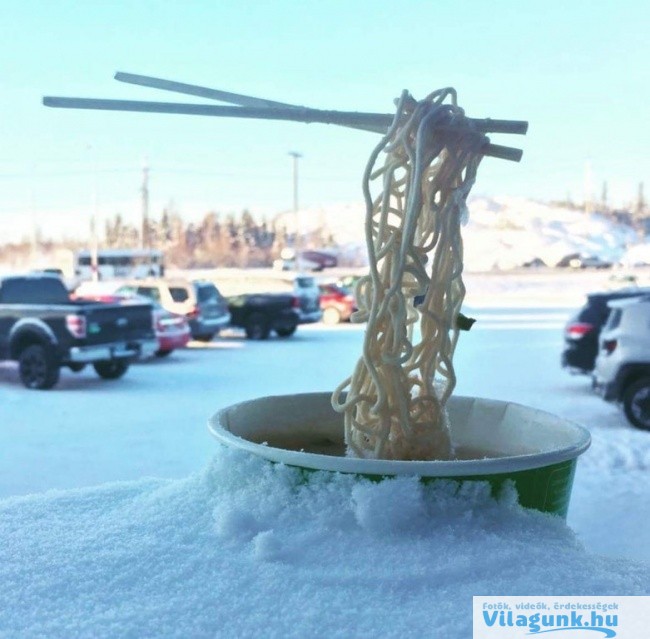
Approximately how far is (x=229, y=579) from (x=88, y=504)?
0.98m

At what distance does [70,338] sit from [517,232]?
322 feet

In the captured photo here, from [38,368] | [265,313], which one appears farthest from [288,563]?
[265,313]

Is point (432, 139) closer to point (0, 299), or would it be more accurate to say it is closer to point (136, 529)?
point (136, 529)

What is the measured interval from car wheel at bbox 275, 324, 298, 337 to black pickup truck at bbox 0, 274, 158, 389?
8172 millimetres

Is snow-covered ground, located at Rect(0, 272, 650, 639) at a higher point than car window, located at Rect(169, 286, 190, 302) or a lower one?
higher

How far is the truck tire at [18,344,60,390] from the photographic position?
41.3ft

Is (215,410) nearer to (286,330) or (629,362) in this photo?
(629,362)

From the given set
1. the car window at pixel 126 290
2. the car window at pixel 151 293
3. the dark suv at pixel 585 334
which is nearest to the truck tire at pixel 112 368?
the car window at pixel 151 293

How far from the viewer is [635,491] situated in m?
Answer: 6.55

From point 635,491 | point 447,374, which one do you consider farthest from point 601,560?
point 635,491

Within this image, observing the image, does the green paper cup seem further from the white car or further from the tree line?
the tree line

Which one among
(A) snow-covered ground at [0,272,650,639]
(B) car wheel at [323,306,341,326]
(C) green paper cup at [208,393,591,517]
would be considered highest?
(C) green paper cup at [208,393,591,517]

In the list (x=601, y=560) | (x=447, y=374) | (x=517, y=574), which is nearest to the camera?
(x=517, y=574)

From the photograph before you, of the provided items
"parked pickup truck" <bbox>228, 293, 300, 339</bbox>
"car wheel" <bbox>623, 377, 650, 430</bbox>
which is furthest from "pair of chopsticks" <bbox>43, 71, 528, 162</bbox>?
"parked pickup truck" <bbox>228, 293, 300, 339</bbox>
